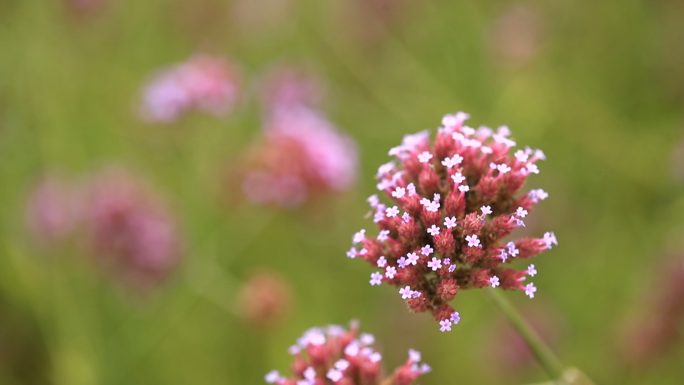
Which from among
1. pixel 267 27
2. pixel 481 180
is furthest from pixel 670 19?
pixel 481 180

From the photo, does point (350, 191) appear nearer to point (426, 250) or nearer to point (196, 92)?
point (196, 92)

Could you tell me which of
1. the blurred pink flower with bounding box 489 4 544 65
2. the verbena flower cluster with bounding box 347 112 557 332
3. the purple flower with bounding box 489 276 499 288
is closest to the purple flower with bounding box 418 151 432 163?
the verbena flower cluster with bounding box 347 112 557 332

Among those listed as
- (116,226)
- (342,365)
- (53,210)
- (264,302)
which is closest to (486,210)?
(342,365)

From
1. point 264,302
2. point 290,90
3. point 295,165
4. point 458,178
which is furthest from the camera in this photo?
point 290,90

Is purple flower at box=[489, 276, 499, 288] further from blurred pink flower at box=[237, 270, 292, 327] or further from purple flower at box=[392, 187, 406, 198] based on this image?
blurred pink flower at box=[237, 270, 292, 327]

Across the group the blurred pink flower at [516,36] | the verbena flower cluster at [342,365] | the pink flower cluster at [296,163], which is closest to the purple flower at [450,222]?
the verbena flower cluster at [342,365]

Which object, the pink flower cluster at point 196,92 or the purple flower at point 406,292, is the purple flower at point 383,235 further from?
the pink flower cluster at point 196,92
